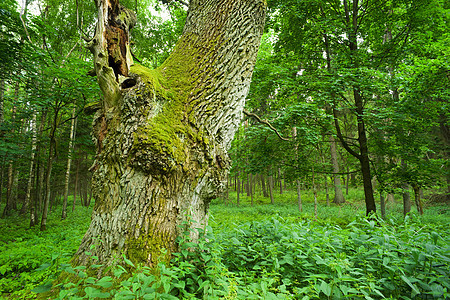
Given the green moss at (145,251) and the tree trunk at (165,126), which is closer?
the green moss at (145,251)

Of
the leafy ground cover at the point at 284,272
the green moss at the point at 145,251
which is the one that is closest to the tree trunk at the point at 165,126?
the green moss at the point at 145,251

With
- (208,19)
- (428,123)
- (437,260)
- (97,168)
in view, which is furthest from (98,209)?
(428,123)

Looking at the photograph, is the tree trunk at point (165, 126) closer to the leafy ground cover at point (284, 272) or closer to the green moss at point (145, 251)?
the green moss at point (145, 251)

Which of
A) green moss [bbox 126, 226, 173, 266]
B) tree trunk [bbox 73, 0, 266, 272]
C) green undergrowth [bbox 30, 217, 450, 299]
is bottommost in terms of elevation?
green undergrowth [bbox 30, 217, 450, 299]

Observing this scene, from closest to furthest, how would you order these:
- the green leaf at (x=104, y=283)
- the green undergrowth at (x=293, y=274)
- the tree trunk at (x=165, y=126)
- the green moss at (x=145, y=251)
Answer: the green leaf at (x=104, y=283) < the green undergrowth at (x=293, y=274) < the green moss at (x=145, y=251) < the tree trunk at (x=165, y=126)

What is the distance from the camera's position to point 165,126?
1.93 metres

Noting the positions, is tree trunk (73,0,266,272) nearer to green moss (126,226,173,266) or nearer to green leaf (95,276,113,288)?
green moss (126,226,173,266)

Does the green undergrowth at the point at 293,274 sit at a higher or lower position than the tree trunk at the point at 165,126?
lower

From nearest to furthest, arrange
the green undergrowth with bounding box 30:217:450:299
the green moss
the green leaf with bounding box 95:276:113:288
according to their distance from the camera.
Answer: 1. the green leaf with bounding box 95:276:113:288
2. the green undergrowth with bounding box 30:217:450:299
3. the green moss

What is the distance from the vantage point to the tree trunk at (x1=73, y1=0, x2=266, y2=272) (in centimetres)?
172

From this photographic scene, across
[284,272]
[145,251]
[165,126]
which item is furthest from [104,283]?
[284,272]

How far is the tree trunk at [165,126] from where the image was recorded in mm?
1725

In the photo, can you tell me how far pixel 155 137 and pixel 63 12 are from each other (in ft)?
42.9

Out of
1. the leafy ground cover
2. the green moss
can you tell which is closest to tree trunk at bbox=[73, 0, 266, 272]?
the green moss
